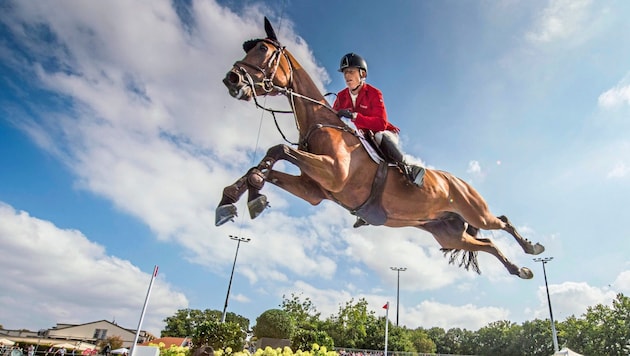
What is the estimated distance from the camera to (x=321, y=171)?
11.9 ft

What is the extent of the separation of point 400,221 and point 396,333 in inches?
1790

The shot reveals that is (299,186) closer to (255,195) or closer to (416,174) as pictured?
(255,195)

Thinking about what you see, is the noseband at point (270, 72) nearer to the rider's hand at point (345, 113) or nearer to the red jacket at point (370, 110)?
the rider's hand at point (345, 113)

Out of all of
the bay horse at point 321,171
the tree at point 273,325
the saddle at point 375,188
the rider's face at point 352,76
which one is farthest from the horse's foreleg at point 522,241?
the tree at point 273,325

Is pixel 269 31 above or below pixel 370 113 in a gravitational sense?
above

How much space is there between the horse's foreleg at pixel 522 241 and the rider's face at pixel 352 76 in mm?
3097

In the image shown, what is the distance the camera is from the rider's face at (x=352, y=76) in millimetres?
4312

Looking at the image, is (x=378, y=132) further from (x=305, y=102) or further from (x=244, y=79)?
(x=244, y=79)

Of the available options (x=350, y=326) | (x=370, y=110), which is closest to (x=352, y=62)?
(x=370, y=110)

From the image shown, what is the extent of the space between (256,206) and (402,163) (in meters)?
1.82

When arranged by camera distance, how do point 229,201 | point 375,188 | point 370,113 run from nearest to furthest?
point 229,201, point 375,188, point 370,113

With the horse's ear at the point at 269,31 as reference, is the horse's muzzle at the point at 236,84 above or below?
below

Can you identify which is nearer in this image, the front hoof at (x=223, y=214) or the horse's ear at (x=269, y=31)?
the front hoof at (x=223, y=214)

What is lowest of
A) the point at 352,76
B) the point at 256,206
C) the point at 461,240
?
the point at 256,206
